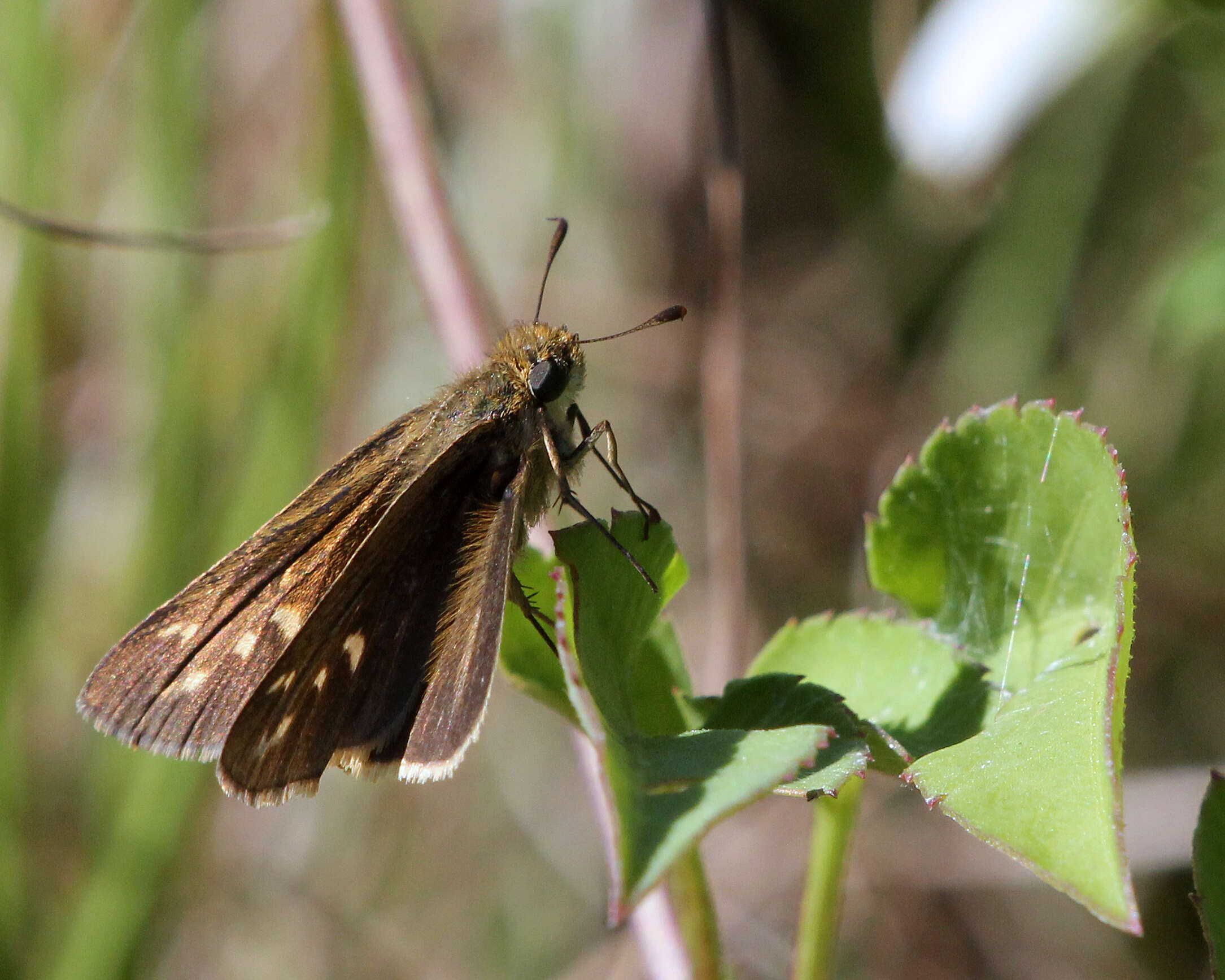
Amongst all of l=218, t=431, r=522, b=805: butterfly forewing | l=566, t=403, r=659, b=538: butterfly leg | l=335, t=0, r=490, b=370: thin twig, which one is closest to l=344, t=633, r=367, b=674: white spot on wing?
l=218, t=431, r=522, b=805: butterfly forewing

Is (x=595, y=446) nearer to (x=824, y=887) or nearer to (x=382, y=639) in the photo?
(x=382, y=639)

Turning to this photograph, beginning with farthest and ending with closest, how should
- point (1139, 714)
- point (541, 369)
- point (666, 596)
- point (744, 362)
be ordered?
point (744, 362) < point (1139, 714) < point (541, 369) < point (666, 596)

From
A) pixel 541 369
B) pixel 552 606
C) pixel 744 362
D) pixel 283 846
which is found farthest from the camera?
pixel 744 362

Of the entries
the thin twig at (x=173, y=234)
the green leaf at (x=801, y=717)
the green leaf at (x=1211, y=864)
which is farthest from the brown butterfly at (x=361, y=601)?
the thin twig at (x=173, y=234)

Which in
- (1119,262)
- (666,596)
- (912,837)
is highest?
(1119,262)

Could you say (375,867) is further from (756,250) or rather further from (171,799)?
(756,250)

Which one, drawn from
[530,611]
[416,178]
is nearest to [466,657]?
[530,611]

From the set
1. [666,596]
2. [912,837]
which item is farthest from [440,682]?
[912,837]
